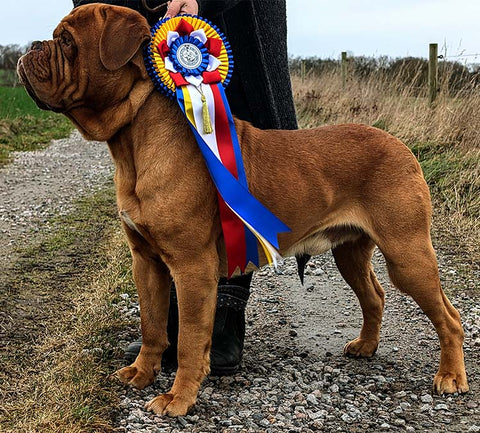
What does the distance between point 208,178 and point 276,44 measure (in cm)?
129

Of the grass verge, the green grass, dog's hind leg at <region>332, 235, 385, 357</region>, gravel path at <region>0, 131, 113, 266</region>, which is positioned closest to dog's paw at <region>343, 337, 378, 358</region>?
dog's hind leg at <region>332, 235, 385, 357</region>

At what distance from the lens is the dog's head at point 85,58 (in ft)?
10.6

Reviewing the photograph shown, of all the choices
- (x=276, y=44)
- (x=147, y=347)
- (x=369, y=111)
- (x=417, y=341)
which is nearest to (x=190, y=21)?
(x=276, y=44)

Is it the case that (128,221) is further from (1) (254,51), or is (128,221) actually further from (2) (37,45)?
(1) (254,51)

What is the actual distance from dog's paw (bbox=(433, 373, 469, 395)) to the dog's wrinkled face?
232cm

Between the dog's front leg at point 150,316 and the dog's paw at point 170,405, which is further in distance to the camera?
the dog's front leg at point 150,316

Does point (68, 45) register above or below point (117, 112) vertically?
above

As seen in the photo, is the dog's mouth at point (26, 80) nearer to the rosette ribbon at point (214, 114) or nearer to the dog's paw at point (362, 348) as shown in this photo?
the rosette ribbon at point (214, 114)

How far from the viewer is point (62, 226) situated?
7465mm

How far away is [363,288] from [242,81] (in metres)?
1.48

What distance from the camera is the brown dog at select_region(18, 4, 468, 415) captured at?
327cm

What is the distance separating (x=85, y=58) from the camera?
10.7 feet

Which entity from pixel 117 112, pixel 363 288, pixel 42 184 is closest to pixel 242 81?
pixel 117 112

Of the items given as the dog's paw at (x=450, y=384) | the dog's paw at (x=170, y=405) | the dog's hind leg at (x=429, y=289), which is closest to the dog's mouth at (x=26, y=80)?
the dog's paw at (x=170, y=405)
